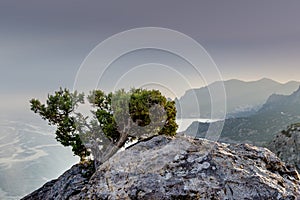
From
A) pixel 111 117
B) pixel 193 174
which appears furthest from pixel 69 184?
pixel 193 174

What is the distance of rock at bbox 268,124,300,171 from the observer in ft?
162

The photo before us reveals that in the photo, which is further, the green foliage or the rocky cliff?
the green foliage

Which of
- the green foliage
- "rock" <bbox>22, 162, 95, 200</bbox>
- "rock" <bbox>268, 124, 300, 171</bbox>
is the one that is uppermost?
the green foliage

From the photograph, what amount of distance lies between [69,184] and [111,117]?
7747 millimetres

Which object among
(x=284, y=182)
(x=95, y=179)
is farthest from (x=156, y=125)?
(x=284, y=182)

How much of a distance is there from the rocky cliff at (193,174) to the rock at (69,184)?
21.9 ft

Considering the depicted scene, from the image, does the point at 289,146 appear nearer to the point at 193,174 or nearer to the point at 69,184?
the point at 69,184

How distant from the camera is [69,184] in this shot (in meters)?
24.6

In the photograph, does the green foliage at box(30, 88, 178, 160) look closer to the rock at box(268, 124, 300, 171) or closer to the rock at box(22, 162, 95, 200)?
the rock at box(22, 162, 95, 200)

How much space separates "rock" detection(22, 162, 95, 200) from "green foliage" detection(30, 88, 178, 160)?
3169mm

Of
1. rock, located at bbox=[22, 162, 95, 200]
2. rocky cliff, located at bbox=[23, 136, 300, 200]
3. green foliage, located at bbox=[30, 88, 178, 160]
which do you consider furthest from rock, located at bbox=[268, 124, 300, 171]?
rock, located at bbox=[22, 162, 95, 200]

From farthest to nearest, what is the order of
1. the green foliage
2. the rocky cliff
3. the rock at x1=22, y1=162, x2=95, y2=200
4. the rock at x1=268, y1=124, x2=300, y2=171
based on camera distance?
the rock at x1=268, y1=124, x2=300, y2=171, the green foliage, the rock at x1=22, y1=162, x2=95, y2=200, the rocky cliff

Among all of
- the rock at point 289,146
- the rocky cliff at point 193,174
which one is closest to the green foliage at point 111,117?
the rocky cliff at point 193,174

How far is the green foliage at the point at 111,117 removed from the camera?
2772cm
